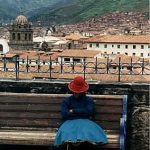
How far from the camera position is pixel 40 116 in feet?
22.9

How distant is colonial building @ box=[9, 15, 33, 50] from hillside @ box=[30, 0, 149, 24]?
82250mm

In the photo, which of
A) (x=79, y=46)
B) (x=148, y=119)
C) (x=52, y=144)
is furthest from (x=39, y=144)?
(x=79, y=46)

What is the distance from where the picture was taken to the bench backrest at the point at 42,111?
6871mm

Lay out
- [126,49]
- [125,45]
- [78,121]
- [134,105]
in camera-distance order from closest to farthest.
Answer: [78,121]
[134,105]
[126,49]
[125,45]

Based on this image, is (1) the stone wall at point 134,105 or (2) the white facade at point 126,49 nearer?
(1) the stone wall at point 134,105

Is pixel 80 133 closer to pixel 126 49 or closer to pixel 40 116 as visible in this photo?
pixel 40 116

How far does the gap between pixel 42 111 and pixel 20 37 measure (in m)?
58.1

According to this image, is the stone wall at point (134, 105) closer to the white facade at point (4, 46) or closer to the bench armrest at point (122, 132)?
the bench armrest at point (122, 132)

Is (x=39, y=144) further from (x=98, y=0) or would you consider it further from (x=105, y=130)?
(x=98, y=0)

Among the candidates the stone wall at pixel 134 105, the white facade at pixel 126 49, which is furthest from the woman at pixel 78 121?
the white facade at pixel 126 49

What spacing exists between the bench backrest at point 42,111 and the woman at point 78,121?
0.28m

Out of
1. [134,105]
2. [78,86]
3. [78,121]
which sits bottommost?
[78,121]

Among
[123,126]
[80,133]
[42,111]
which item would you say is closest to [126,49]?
[42,111]

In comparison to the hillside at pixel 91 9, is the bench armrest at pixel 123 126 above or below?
below
